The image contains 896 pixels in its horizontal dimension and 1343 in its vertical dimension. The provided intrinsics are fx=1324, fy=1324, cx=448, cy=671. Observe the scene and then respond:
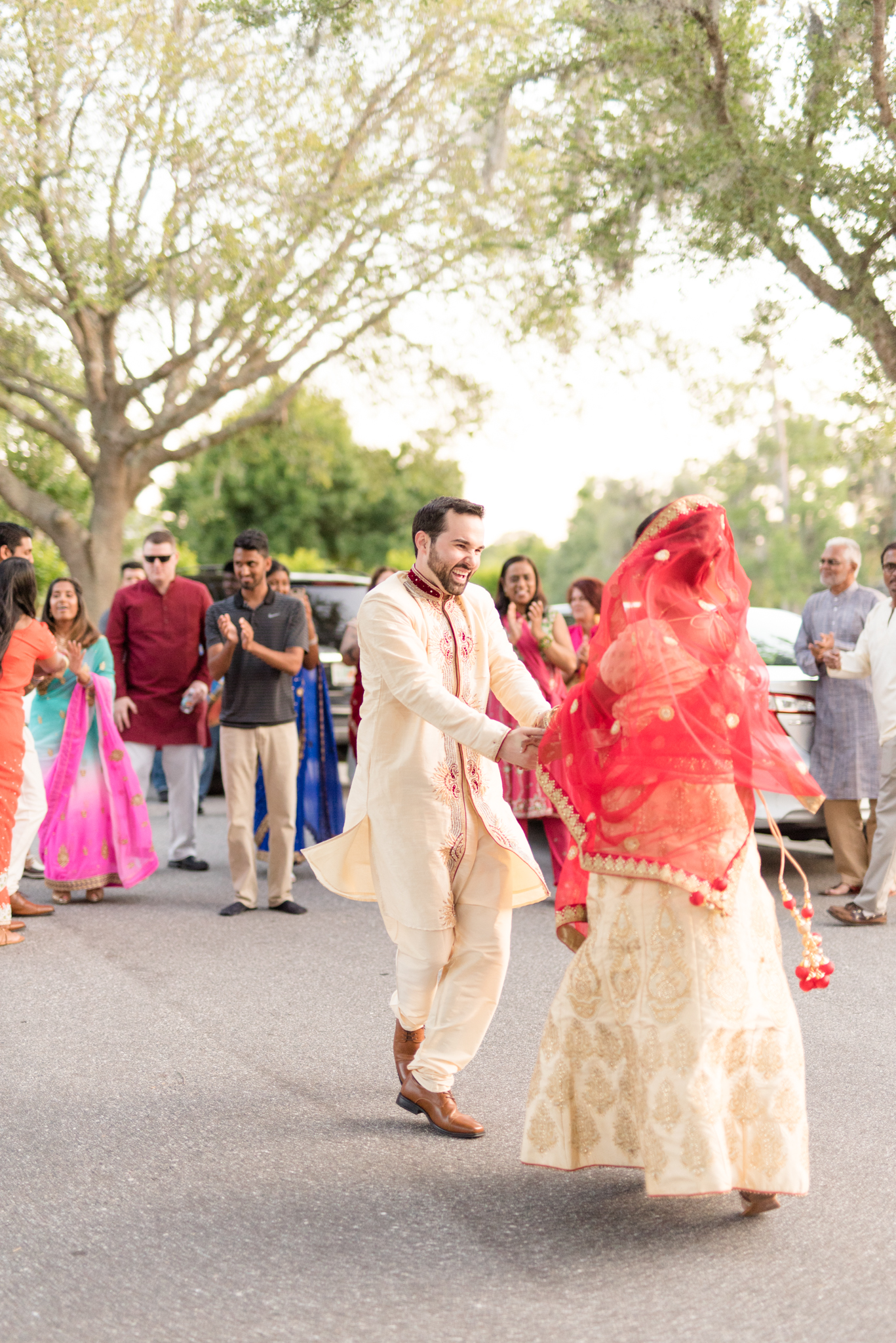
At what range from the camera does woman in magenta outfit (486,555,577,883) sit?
8500mm

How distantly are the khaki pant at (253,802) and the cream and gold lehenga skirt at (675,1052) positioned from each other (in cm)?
466

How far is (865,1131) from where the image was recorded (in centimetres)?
436

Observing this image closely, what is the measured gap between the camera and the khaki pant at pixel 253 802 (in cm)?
821

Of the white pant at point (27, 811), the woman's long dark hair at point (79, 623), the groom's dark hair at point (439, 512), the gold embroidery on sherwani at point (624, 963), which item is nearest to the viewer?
the gold embroidery on sherwani at point (624, 963)

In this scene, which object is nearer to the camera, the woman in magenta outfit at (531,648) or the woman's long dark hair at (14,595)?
the woman's long dark hair at (14,595)

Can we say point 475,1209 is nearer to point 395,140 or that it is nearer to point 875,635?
point 875,635

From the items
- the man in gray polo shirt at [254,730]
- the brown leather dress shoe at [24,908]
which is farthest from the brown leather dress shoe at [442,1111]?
the brown leather dress shoe at [24,908]

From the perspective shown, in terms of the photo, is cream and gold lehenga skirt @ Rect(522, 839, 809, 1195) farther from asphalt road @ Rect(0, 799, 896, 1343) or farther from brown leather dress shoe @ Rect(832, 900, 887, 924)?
brown leather dress shoe @ Rect(832, 900, 887, 924)

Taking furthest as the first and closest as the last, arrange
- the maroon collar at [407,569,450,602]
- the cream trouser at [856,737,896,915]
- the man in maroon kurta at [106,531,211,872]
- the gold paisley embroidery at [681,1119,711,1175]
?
the man in maroon kurta at [106,531,211,872] < the cream trouser at [856,737,896,915] < the maroon collar at [407,569,450,602] < the gold paisley embroidery at [681,1119,711,1175]

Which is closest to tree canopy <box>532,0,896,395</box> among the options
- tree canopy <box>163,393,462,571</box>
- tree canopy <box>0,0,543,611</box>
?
tree canopy <box>0,0,543,611</box>

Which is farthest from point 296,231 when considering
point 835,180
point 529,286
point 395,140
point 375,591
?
point 375,591

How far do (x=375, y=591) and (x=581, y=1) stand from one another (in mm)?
9053

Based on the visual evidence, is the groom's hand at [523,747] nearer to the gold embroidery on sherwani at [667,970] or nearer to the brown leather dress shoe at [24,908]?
the gold embroidery on sherwani at [667,970]

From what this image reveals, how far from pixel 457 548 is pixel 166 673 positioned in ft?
18.4
